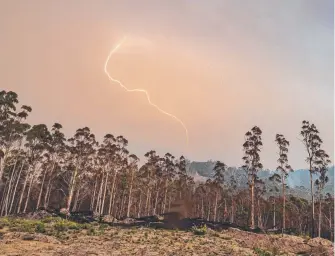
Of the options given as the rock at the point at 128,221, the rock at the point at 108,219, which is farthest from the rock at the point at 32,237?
the rock at the point at 128,221

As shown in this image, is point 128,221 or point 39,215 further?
point 128,221

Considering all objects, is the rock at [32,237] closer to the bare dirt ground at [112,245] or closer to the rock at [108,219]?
the bare dirt ground at [112,245]

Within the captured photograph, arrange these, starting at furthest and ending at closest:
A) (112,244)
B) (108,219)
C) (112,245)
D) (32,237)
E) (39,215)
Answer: (108,219)
(39,215)
(112,244)
(112,245)
(32,237)

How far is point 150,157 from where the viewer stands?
2793 inches

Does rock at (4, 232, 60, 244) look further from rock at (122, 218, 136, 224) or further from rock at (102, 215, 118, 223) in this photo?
rock at (122, 218, 136, 224)

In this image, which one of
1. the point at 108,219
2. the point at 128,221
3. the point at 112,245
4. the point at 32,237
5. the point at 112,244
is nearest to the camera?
the point at 32,237

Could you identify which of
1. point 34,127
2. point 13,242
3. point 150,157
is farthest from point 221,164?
point 13,242

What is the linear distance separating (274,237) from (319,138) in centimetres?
1825

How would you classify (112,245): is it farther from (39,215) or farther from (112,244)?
(39,215)

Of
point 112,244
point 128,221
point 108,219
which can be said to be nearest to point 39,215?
point 108,219

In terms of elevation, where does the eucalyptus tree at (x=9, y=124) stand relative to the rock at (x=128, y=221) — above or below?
above

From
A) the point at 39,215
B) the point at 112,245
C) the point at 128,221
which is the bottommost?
the point at 112,245

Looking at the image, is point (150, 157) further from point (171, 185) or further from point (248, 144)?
point (248, 144)

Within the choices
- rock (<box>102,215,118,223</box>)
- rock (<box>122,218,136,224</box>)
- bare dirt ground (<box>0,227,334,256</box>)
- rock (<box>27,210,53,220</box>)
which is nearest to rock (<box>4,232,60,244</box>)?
bare dirt ground (<box>0,227,334,256</box>)
